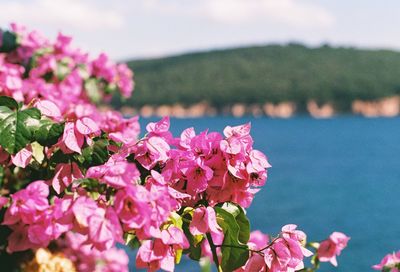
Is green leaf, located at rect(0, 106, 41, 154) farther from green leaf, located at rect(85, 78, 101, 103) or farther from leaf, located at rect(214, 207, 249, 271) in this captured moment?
green leaf, located at rect(85, 78, 101, 103)

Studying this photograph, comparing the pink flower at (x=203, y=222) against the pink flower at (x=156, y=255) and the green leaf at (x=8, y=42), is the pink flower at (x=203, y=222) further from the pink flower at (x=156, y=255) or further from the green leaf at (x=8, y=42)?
the green leaf at (x=8, y=42)

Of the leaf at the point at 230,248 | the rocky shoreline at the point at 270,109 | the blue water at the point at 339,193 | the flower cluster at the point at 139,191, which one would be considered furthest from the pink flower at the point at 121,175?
the rocky shoreline at the point at 270,109

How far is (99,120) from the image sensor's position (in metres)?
3.24

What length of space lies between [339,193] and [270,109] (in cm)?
7490

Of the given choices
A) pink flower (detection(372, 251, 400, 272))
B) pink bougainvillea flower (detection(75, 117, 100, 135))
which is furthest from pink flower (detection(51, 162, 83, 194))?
pink flower (detection(372, 251, 400, 272))

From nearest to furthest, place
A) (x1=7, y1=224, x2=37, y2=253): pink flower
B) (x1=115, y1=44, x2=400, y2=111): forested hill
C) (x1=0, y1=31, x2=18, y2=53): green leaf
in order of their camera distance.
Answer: (x1=7, y1=224, x2=37, y2=253): pink flower, (x1=0, y1=31, x2=18, y2=53): green leaf, (x1=115, y1=44, x2=400, y2=111): forested hill

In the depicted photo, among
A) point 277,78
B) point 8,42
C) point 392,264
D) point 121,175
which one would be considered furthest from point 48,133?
point 277,78

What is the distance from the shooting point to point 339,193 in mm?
33438

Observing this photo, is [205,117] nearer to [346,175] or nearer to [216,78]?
[216,78]

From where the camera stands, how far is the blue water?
19.4 m

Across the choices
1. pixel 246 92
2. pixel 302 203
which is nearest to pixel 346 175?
pixel 302 203

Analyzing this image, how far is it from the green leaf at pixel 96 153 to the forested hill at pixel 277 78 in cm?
10057

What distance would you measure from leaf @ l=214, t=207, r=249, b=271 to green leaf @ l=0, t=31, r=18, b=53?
9.51ft

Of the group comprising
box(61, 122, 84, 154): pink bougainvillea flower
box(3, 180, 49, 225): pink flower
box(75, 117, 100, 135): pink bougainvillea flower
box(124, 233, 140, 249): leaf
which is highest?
box(75, 117, 100, 135): pink bougainvillea flower
